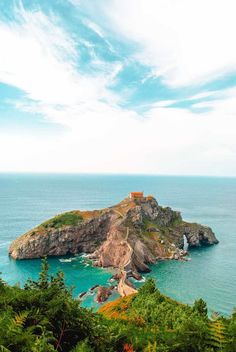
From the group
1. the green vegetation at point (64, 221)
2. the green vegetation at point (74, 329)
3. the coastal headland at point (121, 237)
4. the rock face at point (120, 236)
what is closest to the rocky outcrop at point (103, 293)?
the coastal headland at point (121, 237)

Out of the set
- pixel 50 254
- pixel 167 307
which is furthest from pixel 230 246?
pixel 167 307

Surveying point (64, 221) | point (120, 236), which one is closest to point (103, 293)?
point (120, 236)

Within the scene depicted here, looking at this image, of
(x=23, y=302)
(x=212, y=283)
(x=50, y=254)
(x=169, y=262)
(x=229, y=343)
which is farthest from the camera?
(x=50, y=254)

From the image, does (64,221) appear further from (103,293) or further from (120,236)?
(103,293)

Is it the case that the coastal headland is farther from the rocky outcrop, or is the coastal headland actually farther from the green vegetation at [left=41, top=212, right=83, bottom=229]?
the rocky outcrop

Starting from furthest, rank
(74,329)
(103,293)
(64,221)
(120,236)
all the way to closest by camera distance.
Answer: (64,221) < (120,236) < (103,293) < (74,329)

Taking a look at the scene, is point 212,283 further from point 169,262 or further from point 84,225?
point 84,225

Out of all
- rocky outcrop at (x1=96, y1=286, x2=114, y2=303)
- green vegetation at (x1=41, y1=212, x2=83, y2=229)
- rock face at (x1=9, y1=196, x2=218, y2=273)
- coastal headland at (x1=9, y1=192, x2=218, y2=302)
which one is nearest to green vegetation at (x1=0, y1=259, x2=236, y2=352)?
rocky outcrop at (x1=96, y1=286, x2=114, y2=303)
